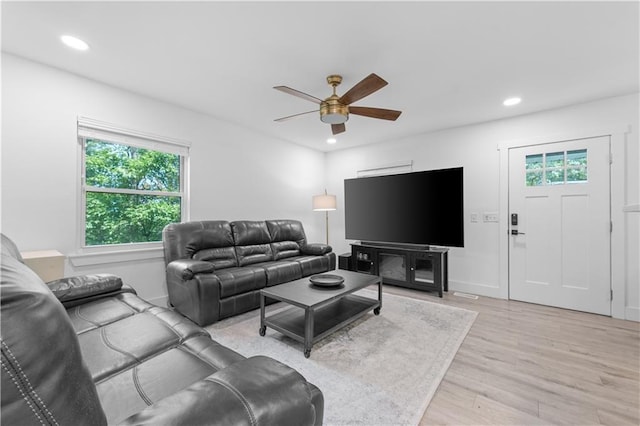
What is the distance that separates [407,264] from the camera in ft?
13.3

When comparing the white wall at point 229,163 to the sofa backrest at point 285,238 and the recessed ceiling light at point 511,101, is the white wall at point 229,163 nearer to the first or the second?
the sofa backrest at point 285,238

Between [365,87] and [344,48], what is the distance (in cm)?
38

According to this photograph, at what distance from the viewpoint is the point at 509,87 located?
287cm

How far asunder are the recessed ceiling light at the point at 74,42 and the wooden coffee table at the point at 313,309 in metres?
2.52

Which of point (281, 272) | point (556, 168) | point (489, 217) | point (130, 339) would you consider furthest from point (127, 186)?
point (556, 168)

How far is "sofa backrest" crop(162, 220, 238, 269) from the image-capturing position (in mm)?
3195

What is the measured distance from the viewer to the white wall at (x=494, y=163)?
3000mm

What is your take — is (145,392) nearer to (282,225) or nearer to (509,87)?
(282,225)

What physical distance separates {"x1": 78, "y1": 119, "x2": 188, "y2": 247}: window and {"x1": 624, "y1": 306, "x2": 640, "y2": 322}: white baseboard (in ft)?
17.5

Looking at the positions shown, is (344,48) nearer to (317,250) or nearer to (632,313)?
(317,250)

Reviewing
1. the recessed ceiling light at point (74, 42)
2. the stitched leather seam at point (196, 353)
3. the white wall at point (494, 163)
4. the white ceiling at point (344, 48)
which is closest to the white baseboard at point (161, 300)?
the stitched leather seam at point (196, 353)

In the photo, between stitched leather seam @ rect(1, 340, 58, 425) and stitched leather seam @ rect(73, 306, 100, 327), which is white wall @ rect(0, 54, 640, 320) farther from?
stitched leather seam @ rect(1, 340, 58, 425)

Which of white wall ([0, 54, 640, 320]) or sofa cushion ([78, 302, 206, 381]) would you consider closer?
sofa cushion ([78, 302, 206, 381])

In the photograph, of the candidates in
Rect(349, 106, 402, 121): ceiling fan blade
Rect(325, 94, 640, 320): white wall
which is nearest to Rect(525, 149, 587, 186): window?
Rect(325, 94, 640, 320): white wall
